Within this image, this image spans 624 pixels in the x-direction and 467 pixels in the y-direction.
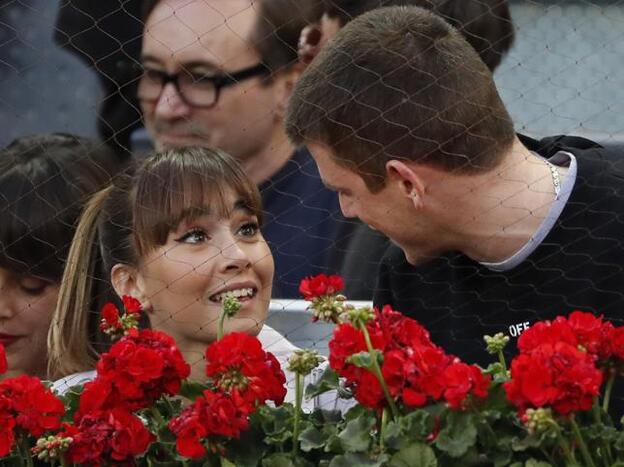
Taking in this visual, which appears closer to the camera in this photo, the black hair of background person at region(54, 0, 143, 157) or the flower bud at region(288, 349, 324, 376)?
the flower bud at region(288, 349, 324, 376)

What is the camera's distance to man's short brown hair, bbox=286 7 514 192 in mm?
2193

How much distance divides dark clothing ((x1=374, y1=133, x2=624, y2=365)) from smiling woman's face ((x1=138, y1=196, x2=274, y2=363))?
0.31m

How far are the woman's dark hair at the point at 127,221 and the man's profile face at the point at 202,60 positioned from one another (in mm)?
110

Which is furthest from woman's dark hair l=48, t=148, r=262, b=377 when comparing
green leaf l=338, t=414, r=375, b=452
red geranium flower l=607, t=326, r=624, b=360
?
red geranium flower l=607, t=326, r=624, b=360

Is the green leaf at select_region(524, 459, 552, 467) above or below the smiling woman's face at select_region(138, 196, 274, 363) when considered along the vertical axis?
above

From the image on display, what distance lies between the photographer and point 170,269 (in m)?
2.41

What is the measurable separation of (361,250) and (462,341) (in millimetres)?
420

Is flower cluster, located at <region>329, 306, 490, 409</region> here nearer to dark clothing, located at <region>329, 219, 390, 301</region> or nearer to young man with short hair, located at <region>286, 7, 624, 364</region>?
young man with short hair, located at <region>286, 7, 624, 364</region>

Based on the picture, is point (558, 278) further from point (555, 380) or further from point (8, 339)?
point (8, 339)

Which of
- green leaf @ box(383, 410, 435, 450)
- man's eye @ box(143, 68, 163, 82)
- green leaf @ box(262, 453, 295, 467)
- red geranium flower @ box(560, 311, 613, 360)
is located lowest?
man's eye @ box(143, 68, 163, 82)

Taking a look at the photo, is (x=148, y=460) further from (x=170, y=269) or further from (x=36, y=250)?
(x=36, y=250)

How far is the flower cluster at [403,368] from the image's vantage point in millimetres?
1659

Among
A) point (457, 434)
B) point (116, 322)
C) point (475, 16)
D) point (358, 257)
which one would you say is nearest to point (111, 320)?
point (116, 322)

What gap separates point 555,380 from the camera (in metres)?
1.60
